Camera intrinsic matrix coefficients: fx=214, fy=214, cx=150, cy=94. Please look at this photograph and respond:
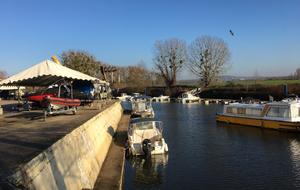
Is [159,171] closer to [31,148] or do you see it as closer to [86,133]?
[86,133]

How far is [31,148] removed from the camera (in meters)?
7.54

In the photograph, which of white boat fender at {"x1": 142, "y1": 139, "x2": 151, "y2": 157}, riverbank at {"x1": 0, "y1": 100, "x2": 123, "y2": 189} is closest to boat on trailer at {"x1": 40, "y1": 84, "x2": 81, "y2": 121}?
riverbank at {"x1": 0, "y1": 100, "x2": 123, "y2": 189}

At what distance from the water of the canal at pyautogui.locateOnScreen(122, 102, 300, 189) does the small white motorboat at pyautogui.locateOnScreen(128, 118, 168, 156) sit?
602 millimetres

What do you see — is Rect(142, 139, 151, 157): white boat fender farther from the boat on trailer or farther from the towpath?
the boat on trailer

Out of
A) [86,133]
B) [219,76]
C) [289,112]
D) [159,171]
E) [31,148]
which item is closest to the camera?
[31,148]

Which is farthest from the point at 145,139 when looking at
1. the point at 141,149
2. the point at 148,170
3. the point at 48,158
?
the point at 48,158

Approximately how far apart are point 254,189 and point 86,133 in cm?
901

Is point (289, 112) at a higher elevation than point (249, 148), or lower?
higher

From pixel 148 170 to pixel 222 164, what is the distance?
4908mm

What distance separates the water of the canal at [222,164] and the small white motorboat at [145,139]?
1.98ft

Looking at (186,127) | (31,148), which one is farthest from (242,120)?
(31,148)

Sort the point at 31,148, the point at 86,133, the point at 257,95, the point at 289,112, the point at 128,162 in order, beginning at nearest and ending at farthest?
1. the point at 31,148
2. the point at 86,133
3. the point at 128,162
4. the point at 289,112
5. the point at 257,95

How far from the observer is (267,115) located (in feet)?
78.4

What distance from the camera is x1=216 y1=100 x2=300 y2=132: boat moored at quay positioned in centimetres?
2191
